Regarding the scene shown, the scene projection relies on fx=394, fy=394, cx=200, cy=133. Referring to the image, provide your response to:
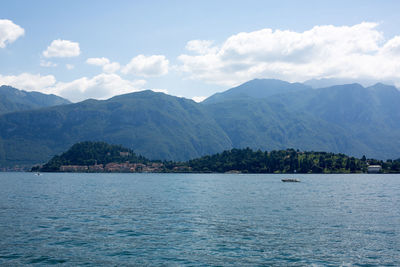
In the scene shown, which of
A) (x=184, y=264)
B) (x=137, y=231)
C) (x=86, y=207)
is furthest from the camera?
(x=86, y=207)

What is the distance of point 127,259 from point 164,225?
74.2ft

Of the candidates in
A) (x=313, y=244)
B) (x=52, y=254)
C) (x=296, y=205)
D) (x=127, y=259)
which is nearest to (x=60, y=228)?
(x=52, y=254)

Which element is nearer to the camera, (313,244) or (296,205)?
(313,244)

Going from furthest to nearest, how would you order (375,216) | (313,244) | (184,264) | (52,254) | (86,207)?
1. (86,207)
2. (375,216)
3. (313,244)
4. (52,254)
5. (184,264)

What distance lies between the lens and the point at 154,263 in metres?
43.8

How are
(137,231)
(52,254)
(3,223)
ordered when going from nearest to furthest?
(52,254), (137,231), (3,223)

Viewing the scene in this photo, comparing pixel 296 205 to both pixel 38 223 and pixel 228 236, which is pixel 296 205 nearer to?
pixel 228 236

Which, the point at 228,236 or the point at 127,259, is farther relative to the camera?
the point at 228,236

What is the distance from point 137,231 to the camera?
62.2 m

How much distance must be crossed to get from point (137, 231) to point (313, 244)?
26.8 metres

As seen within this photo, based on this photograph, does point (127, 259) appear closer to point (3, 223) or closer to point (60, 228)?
point (60, 228)

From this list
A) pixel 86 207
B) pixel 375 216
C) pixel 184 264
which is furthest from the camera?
pixel 86 207

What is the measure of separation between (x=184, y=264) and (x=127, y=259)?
274 inches

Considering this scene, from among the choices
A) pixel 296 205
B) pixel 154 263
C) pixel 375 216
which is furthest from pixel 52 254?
pixel 296 205
